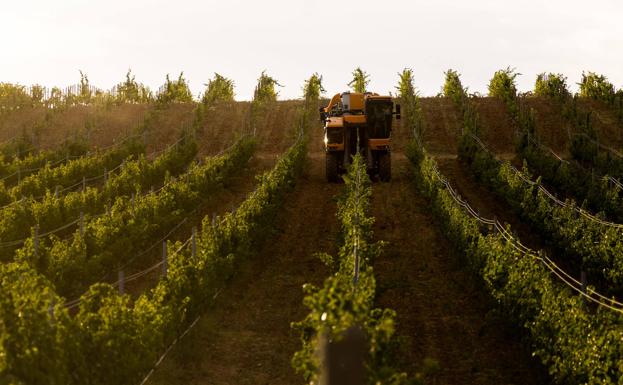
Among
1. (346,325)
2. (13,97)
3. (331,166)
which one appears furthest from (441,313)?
(13,97)

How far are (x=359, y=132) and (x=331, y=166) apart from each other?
1835 mm

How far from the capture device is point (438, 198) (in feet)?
91.5

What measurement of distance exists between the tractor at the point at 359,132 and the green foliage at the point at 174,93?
2597 cm

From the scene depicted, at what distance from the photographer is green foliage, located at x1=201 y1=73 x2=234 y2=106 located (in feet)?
193

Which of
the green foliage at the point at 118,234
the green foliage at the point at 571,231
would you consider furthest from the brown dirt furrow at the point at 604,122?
the green foliage at the point at 118,234

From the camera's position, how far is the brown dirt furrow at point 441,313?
16.4 metres

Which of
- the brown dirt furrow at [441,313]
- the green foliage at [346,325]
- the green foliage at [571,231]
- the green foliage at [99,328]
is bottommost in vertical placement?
the brown dirt furrow at [441,313]

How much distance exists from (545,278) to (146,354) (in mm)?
6595

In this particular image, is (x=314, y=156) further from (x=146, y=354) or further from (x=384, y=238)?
(x=146, y=354)

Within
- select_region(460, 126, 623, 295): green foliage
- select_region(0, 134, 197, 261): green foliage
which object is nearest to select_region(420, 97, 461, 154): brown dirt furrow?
select_region(460, 126, 623, 295): green foliage

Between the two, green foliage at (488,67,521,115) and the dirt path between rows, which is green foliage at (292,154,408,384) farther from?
green foliage at (488,67,521,115)

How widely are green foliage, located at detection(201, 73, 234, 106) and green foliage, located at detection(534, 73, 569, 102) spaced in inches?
751

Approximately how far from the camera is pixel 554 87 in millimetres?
56531

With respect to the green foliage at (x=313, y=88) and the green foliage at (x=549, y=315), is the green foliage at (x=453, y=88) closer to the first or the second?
the green foliage at (x=313, y=88)
